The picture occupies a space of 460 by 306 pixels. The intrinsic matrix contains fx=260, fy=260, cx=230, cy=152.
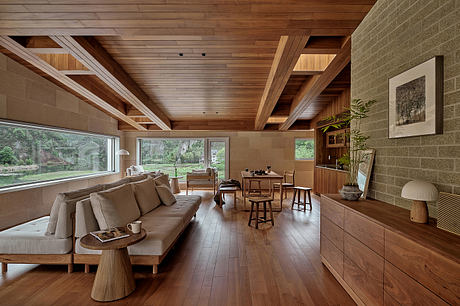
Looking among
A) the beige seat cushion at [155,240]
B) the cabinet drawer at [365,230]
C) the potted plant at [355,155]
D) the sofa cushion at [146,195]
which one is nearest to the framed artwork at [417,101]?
the potted plant at [355,155]

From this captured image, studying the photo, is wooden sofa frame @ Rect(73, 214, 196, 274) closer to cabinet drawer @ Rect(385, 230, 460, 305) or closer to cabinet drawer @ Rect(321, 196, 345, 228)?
cabinet drawer @ Rect(321, 196, 345, 228)

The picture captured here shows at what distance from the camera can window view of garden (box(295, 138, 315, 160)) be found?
905 centimetres

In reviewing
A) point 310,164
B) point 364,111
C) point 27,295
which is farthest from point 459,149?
point 310,164

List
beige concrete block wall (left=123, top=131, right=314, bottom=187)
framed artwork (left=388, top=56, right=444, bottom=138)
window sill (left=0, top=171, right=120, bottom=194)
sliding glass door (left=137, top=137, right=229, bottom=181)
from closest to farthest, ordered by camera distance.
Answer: framed artwork (left=388, top=56, right=444, bottom=138), window sill (left=0, top=171, right=120, bottom=194), beige concrete block wall (left=123, top=131, right=314, bottom=187), sliding glass door (left=137, top=137, right=229, bottom=181)

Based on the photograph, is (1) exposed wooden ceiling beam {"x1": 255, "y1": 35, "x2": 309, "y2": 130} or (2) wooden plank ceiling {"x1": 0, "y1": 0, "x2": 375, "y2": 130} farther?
(1) exposed wooden ceiling beam {"x1": 255, "y1": 35, "x2": 309, "y2": 130}

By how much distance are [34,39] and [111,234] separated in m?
3.36

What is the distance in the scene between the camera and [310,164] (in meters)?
8.98

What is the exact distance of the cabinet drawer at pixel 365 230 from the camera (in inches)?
74.5

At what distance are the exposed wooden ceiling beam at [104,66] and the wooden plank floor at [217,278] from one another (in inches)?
111

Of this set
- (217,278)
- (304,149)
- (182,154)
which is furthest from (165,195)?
(304,149)

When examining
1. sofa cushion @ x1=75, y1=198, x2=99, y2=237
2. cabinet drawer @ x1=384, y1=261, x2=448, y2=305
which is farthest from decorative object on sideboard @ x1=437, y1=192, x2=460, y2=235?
sofa cushion @ x1=75, y1=198, x2=99, y2=237

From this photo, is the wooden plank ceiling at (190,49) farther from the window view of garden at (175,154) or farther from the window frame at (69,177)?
the window view of garden at (175,154)

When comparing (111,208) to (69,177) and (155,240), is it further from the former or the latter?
(69,177)

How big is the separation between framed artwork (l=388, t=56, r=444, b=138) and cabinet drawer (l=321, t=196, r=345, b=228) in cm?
87
